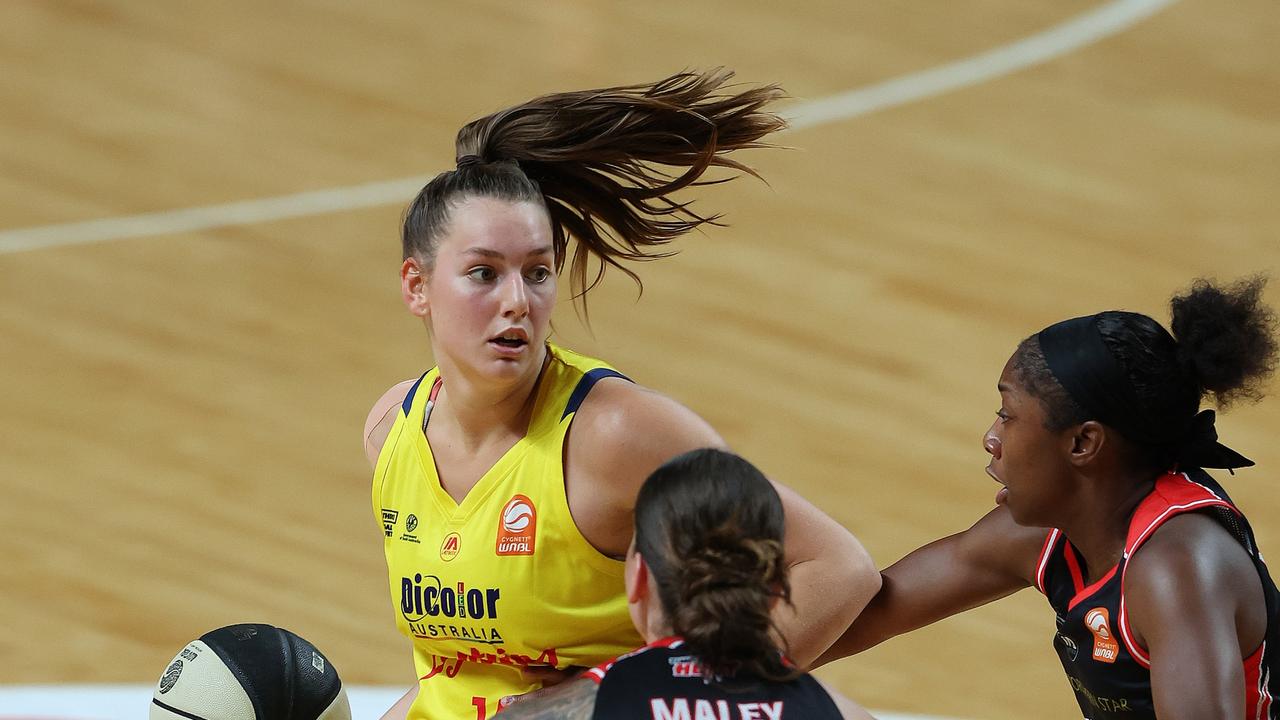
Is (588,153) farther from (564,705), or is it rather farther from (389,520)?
(564,705)

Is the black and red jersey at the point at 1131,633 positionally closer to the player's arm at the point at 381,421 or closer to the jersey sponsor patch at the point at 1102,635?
the jersey sponsor patch at the point at 1102,635

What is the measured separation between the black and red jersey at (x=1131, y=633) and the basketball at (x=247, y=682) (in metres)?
1.51

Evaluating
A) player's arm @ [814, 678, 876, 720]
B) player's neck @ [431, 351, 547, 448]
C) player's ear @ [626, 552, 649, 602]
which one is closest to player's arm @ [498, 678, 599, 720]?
player's ear @ [626, 552, 649, 602]

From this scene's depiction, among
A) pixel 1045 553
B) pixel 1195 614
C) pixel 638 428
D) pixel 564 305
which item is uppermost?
pixel 564 305

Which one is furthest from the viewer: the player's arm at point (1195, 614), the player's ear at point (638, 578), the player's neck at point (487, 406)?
the player's neck at point (487, 406)

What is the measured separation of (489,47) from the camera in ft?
33.7

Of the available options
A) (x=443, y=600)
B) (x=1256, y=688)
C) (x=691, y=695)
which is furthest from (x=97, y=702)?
(x=1256, y=688)

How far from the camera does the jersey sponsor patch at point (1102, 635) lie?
3.19 metres

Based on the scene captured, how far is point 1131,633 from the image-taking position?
10.2 feet

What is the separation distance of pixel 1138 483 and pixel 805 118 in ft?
20.3

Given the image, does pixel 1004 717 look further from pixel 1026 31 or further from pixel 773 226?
pixel 1026 31

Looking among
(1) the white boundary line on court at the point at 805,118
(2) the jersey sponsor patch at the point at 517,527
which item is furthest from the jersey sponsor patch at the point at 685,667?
(1) the white boundary line on court at the point at 805,118

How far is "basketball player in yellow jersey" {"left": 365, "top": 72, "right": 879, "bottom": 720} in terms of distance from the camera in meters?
3.41

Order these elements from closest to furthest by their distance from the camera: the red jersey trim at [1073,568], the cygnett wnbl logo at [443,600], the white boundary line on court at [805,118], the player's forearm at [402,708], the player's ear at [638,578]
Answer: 1. the player's ear at [638,578]
2. the red jersey trim at [1073,568]
3. the cygnett wnbl logo at [443,600]
4. the player's forearm at [402,708]
5. the white boundary line on court at [805,118]
